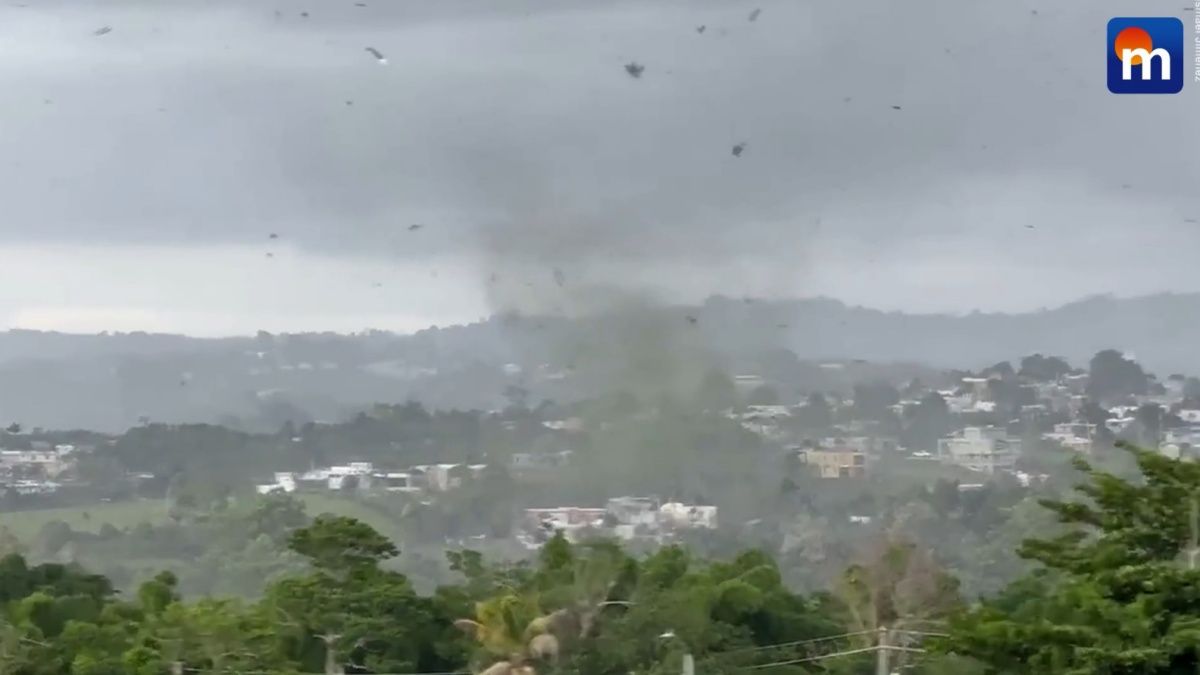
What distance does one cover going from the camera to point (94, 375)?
276 feet

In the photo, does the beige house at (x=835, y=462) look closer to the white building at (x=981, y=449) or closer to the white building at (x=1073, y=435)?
the white building at (x=981, y=449)

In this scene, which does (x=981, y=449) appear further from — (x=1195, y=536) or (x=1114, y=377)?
(x=1195, y=536)

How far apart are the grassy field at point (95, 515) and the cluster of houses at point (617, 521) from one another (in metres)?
26.6

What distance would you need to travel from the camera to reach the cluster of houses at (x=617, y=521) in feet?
152

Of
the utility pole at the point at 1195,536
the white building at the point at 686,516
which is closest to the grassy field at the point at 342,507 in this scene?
the white building at the point at 686,516

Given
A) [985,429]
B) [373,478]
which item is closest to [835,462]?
[985,429]

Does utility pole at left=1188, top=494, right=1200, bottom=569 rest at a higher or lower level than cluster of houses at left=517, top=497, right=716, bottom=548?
higher

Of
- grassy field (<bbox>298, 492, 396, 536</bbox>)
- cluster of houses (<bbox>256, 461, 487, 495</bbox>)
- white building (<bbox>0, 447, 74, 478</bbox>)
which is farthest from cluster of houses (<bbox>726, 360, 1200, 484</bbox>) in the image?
white building (<bbox>0, 447, 74, 478</bbox>)

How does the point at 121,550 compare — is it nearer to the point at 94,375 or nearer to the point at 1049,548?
the point at 94,375

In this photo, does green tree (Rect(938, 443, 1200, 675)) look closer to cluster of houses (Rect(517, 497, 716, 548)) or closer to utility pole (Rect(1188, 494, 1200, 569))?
utility pole (Rect(1188, 494, 1200, 569))

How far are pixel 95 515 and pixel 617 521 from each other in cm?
3279

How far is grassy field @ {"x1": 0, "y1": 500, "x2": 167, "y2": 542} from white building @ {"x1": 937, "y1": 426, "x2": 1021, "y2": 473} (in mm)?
32087

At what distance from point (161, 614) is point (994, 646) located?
938 inches

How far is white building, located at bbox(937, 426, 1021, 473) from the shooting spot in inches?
2618
